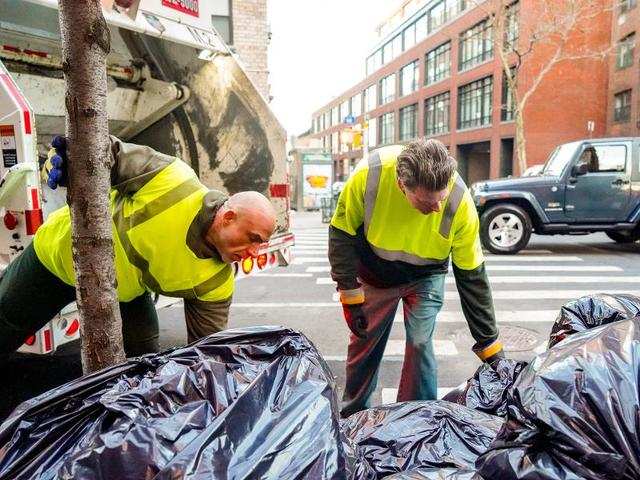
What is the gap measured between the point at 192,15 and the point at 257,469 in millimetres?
3671

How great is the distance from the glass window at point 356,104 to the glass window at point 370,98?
89.6 inches

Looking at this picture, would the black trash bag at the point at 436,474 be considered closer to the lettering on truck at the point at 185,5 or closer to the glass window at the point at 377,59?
the lettering on truck at the point at 185,5

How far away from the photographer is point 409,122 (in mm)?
44531

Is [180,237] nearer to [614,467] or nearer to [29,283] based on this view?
[29,283]

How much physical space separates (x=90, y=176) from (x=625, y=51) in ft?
97.8

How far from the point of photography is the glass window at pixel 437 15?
37.4m

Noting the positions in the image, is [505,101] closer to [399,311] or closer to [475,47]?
[475,47]

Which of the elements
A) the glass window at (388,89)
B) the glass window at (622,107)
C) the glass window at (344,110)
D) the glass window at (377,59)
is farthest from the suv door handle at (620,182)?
the glass window at (344,110)

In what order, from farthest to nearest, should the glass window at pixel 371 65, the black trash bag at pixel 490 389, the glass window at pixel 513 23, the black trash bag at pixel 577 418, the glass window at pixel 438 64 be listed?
1. the glass window at pixel 371 65
2. the glass window at pixel 438 64
3. the glass window at pixel 513 23
4. the black trash bag at pixel 490 389
5. the black trash bag at pixel 577 418

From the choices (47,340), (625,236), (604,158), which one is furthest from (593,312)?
(625,236)

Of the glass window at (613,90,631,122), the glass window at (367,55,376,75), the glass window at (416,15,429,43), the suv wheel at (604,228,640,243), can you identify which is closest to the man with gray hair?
the suv wheel at (604,228,640,243)

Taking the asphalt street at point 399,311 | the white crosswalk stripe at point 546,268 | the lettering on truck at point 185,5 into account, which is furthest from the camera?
the white crosswalk stripe at point 546,268

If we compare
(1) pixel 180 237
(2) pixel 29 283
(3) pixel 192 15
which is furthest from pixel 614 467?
(3) pixel 192 15

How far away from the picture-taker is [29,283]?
7.19 feet
